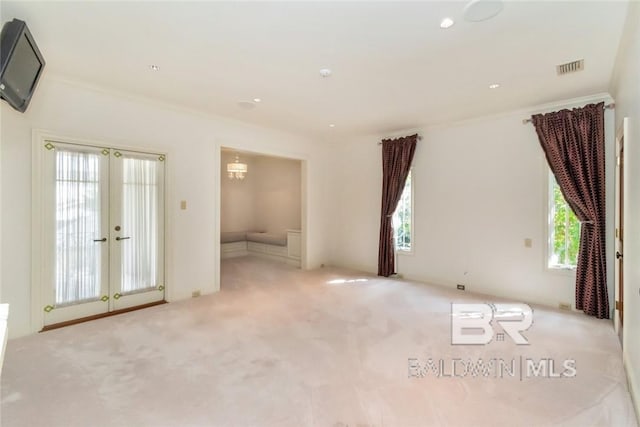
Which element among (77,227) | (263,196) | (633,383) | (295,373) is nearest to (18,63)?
(77,227)

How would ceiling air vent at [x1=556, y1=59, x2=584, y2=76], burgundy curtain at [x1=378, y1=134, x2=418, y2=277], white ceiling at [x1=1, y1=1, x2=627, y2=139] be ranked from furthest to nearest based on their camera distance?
1. burgundy curtain at [x1=378, y1=134, x2=418, y2=277]
2. ceiling air vent at [x1=556, y1=59, x2=584, y2=76]
3. white ceiling at [x1=1, y1=1, x2=627, y2=139]

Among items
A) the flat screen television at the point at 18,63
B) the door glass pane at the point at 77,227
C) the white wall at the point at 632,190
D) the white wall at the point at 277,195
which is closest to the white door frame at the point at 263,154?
the door glass pane at the point at 77,227

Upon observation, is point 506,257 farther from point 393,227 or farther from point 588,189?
point 393,227

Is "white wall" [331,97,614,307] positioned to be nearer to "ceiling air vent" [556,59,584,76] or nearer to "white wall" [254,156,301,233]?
"ceiling air vent" [556,59,584,76]

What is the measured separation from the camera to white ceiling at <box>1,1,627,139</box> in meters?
2.26

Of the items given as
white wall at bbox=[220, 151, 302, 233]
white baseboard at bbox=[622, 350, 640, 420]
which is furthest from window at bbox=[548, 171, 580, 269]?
white wall at bbox=[220, 151, 302, 233]

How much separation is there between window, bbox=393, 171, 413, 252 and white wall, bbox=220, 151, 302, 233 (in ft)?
10.3

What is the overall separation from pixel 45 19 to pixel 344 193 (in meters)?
5.21

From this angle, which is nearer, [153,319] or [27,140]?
[27,140]

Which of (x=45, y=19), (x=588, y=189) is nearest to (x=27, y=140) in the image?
(x=45, y=19)

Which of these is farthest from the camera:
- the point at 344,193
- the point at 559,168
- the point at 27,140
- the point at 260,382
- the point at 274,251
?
the point at 274,251

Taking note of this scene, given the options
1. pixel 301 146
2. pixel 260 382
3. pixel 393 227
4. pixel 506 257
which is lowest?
pixel 260 382

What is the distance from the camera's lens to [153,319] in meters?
3.70

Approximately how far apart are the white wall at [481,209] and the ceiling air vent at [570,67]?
1063mm
